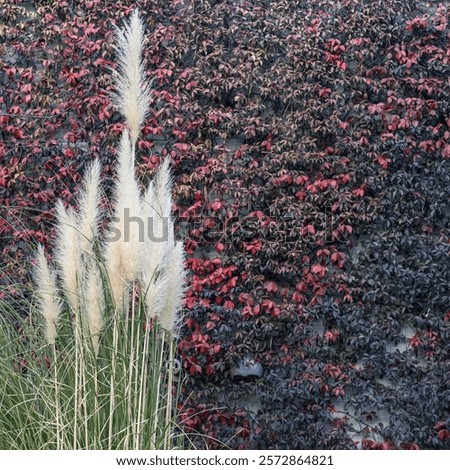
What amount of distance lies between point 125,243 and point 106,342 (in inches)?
18.9

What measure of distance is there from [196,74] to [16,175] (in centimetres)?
126

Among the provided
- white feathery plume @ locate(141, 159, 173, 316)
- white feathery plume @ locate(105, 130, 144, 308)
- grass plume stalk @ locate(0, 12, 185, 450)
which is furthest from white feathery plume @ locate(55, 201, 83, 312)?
white feathery plume @ locate(141, 159, 173, 316)

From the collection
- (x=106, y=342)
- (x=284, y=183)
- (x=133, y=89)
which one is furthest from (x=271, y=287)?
(x=133, y=89)

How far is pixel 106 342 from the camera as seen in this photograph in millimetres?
3098

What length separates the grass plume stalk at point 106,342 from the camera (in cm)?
286

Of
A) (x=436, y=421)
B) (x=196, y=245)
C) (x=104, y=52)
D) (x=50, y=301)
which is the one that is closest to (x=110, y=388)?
(x=50, y=301)

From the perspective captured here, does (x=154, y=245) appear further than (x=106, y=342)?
No

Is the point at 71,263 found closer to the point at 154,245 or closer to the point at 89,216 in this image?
the point at 89,216

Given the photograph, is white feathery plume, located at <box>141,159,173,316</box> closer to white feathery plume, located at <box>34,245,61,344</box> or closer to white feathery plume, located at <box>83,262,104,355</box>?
white feathery plume, located at <box>83,262,104,355</box>

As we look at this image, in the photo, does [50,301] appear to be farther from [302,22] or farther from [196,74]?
[302,22]

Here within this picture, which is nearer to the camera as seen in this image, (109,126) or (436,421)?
(436,421)

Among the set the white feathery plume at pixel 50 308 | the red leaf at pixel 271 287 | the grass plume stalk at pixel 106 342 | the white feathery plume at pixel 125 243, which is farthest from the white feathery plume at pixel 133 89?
the red leaf at pixel 271 287

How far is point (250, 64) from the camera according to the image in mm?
4922

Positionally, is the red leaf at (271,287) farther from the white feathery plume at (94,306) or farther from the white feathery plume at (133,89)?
the white feathery plume at (94,306)
